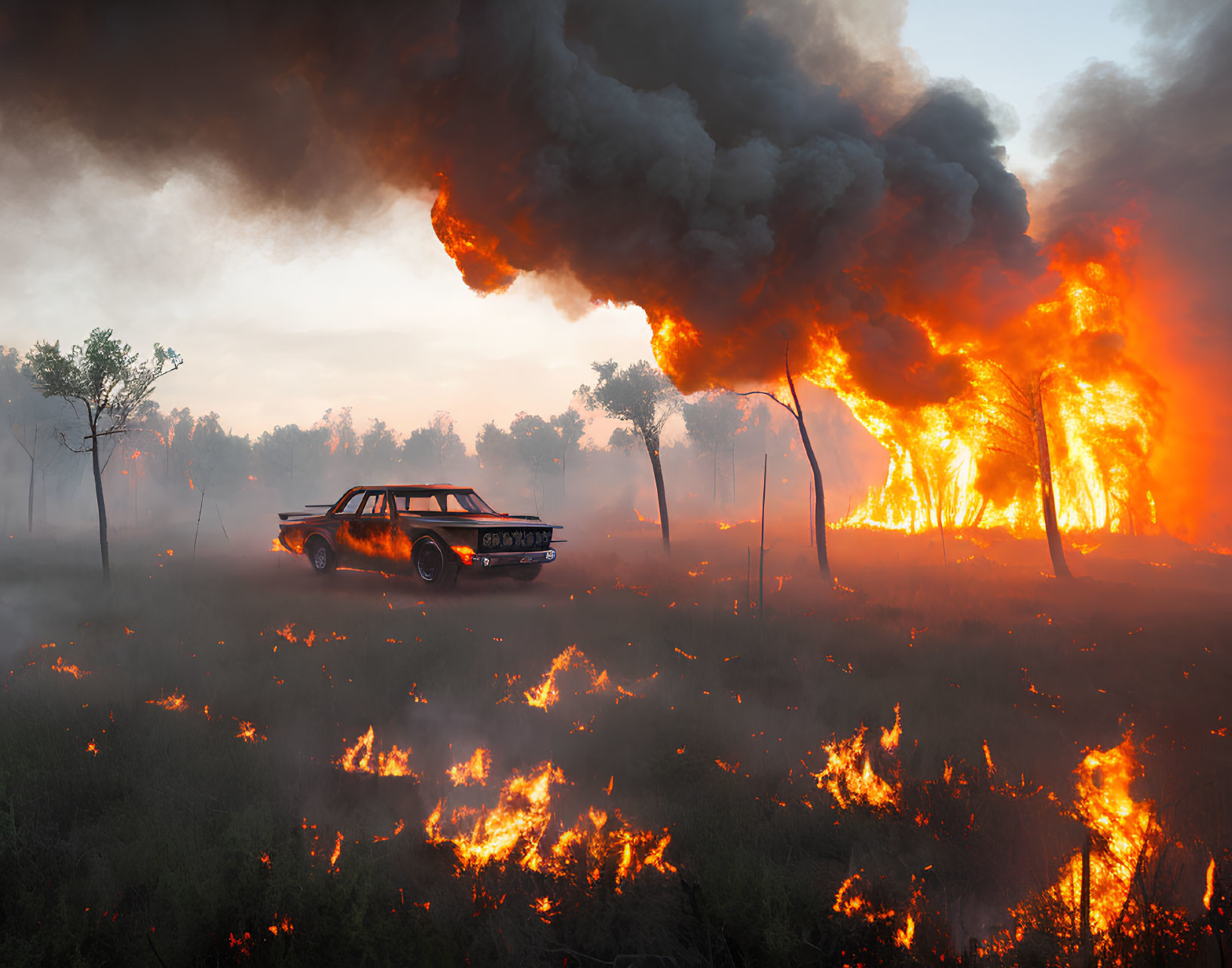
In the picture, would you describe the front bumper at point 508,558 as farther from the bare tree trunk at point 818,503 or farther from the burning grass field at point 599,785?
the bare tree trunk at point 818,503

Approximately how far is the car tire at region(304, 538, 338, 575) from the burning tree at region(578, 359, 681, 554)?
1311 centimetres

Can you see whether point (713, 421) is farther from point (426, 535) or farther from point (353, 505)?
point (426, 535)

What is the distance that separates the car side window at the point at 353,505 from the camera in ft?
37.7

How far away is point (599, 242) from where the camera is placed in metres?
14.5

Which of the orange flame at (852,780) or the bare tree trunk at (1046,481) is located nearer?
the orange flame at (852,780)

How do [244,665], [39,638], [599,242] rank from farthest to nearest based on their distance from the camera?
1. [599,242]
2. [39,638]
3. [244,665]

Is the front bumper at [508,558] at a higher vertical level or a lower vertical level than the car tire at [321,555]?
higher

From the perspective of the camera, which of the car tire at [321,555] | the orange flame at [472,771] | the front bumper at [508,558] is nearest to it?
the orange flame at [472,771]

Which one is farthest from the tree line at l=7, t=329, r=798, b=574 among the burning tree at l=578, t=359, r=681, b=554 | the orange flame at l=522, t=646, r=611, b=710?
the orange flame at l=522, t=646, r=611, b=710

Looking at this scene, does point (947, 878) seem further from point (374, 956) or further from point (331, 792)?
point (331, 792)

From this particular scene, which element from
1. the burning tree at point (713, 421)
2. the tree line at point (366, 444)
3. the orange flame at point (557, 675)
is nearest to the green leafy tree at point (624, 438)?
the tree line at point (366, 444)

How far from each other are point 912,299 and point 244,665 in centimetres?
1795

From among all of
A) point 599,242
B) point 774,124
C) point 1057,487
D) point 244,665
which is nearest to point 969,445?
point 1057,487

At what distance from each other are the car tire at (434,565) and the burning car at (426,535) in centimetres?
1
